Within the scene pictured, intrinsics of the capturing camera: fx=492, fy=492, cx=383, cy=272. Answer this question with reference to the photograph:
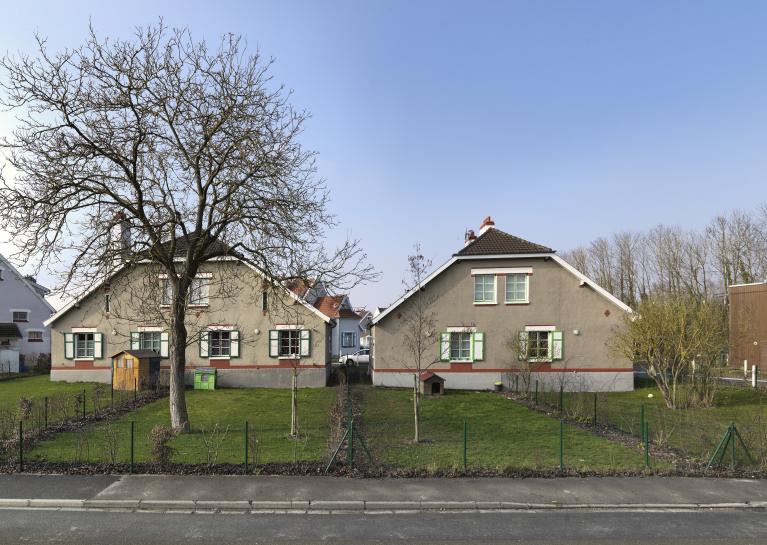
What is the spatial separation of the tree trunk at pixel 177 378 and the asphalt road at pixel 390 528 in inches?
222

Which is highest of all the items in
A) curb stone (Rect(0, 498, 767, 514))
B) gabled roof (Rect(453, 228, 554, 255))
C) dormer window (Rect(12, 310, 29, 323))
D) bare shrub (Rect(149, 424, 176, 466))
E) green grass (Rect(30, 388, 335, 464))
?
gabled roof (Rect(453, 228, 554, 255))

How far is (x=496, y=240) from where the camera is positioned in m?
26.2

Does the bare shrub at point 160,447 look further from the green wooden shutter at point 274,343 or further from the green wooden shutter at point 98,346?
the green wooden shutter at point 98,346

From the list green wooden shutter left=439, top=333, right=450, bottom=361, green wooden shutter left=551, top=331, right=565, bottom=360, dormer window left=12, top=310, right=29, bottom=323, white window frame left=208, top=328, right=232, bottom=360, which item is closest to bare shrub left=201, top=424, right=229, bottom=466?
white window frame left=208, top=328, right=232, bottom=360

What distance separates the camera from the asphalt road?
7.50 m

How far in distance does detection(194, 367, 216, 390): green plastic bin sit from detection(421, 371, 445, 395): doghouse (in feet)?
34.3

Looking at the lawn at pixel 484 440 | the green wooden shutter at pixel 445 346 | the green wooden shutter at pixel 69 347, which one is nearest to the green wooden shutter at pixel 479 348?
the green wooden shutter at pixel 445 346

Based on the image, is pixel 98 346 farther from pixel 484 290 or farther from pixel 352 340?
pixel 352 340

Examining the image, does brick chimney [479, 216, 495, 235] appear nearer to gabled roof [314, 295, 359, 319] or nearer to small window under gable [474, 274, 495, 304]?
small window under gable [474, 274, 495, 304]

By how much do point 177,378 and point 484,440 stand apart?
899cm

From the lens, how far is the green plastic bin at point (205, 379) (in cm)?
2455

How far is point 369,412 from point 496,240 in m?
12.5

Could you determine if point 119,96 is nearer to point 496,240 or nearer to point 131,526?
point 131,526

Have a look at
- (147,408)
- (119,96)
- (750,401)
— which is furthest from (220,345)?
(750,401)
